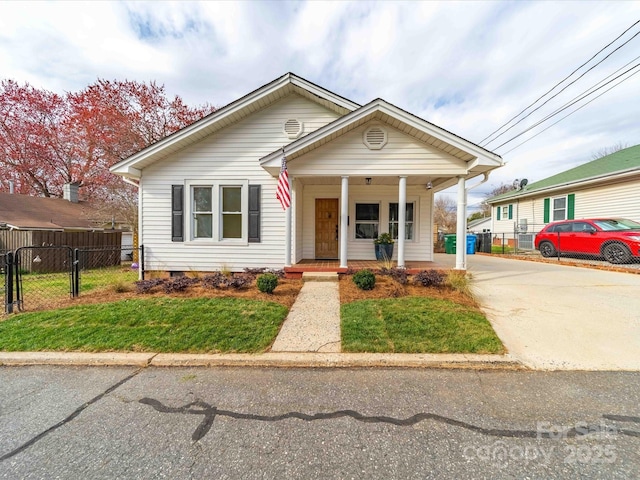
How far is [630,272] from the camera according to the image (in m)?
8.44

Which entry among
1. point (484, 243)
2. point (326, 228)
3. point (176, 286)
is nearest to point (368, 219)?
point (326, 228)

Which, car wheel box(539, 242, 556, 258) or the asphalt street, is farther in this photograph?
car wheel box(539, 242, 556, 258)

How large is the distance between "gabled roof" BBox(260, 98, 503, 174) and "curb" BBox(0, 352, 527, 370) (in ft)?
15.9

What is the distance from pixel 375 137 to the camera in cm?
721

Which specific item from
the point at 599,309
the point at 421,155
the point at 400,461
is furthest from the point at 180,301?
the point at 599,309

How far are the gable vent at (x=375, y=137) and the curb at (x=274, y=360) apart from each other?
5.21 meters

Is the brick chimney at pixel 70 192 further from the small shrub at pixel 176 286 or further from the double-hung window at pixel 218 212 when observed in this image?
the small shrub at pixel 176 286

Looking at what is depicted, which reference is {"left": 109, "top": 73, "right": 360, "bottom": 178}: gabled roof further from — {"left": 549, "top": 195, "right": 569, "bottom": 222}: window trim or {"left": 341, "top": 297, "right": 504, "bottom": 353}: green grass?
{"left": 549, "top": 195, "right": 569, "bottom": 222}: window trim

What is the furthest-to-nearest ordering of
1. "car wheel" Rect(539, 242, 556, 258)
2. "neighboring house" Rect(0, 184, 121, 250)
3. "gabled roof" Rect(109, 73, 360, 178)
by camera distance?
"neighboring house" Rect(0, 184, 121, 250) < "car wheel" Rect(539, 242, 556, 258) < "gabled roof" Rect(109, 73, 360, 178)

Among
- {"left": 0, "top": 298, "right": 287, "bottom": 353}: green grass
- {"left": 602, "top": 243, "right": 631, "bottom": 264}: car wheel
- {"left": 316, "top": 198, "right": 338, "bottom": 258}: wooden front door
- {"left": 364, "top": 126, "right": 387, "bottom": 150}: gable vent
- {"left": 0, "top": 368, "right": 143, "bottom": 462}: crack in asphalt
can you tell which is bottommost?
{"left": 0, "top": 368, "right": 143, "bottom": 462}: crack in asphalt

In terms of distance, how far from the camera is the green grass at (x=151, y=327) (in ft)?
13.0

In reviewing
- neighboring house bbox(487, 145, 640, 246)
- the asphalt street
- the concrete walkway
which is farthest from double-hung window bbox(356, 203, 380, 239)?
neighboring house bbox(487, 145, 640, 246)

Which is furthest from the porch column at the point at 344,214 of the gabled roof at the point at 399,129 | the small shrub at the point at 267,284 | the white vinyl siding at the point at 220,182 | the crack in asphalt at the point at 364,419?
the crack in asphalt at the point at 364,419

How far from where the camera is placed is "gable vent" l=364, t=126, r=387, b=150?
7184 millimetres
